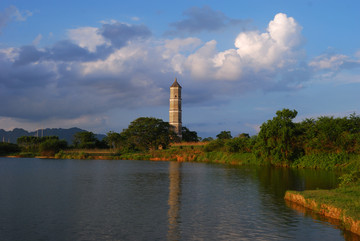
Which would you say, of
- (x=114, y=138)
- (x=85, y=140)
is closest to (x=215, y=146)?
(x=114, y=138)

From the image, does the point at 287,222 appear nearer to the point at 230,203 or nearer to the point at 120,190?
the point at 230,203

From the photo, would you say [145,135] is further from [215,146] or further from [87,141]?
[215,146]

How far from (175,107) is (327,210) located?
119 metres

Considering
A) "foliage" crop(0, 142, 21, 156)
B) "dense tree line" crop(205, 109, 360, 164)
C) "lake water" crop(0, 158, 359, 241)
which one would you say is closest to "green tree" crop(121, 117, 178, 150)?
"foliage" crop(0, 142, 21, 156)

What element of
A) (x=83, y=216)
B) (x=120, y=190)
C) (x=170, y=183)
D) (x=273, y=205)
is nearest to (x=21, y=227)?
(x=83, y=216)

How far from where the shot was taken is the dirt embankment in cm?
1608

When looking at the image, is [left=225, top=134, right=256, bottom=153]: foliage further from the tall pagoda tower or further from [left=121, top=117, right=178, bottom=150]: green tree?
the tall pagoda tower

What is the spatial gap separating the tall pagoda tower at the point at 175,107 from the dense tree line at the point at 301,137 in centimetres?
7406

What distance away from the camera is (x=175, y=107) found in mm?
137625

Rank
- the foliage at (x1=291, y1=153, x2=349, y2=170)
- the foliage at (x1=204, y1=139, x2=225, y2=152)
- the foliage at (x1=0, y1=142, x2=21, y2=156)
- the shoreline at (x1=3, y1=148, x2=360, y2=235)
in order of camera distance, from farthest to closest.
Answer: the foliage at (x1=0, y1=142, x2=21, y2=156)
the foliage at (x1=204, y1=139, x2=225, y2=152)
the foliage at (x1=291, y1=153, x2=349, y2=170)
the shoreline at (x1=3, y1=148, x2=360, y2=235)

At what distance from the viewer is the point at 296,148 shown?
59.6 m

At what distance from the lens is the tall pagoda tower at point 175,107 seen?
135 metres

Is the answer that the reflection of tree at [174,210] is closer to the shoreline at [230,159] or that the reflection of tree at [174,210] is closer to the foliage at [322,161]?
the shoreline at [230,159]

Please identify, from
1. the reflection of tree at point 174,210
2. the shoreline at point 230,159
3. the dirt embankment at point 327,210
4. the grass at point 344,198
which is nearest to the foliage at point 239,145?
the shoreline at point 230,159
